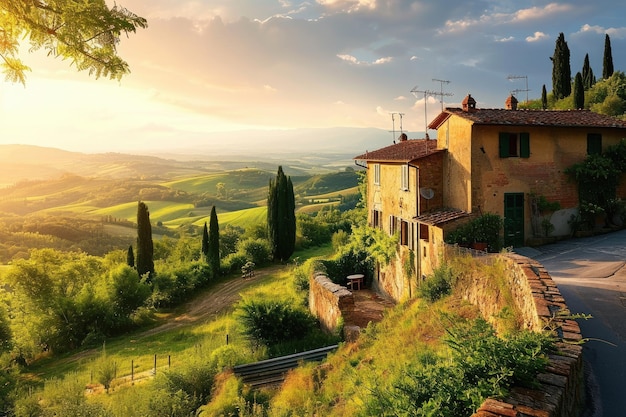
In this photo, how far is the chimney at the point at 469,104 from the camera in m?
18.5

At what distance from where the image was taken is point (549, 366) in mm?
5398

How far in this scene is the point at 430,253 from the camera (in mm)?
17344

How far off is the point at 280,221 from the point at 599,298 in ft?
129

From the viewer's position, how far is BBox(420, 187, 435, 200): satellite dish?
62.5 feet

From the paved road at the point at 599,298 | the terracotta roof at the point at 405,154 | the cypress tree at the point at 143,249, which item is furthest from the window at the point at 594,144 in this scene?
the cypress tree at the point at 143,249

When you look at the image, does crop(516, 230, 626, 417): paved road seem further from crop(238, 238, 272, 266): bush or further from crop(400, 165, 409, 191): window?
crop(238, 238, 272, 266): bush

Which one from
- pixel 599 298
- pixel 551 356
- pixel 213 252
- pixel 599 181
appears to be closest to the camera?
pixel 551 356

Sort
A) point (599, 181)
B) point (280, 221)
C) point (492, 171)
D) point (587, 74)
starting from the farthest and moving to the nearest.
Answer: point (587, 74)
point (280, 221)
point (599, 181)
point (492, 171)

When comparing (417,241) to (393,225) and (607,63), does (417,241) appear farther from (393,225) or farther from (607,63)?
(607,63)

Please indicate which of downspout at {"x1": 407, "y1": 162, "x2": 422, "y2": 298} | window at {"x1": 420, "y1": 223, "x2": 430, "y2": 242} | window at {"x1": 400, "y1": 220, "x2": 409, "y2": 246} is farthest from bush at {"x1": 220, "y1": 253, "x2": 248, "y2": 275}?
window at {"x1": 420, "y1": 223, "x2": 430, "y2": 242}

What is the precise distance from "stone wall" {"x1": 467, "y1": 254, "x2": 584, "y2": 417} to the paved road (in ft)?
1.65

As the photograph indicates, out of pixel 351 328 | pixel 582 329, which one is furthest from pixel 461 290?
pixel 351 328

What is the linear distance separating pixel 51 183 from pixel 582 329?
709ft

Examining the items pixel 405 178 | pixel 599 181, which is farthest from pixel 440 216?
pixel 599 181
